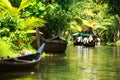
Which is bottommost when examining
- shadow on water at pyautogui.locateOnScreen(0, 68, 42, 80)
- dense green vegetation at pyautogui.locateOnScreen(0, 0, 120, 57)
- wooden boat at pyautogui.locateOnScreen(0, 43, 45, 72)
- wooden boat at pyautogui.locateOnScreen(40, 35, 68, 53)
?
wooden boat at pyautogui.locateOnScreen(40, 35, 68, 53)

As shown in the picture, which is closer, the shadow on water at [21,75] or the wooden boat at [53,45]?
the shadow on water at [21,75]

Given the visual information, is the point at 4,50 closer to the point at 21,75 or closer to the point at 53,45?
the point at 21,75

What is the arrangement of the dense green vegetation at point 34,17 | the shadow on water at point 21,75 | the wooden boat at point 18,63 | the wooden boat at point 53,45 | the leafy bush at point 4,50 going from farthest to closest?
the wooden boat at point 53,45
the dense green vegetation at point 34,17
the leafy bush at point 4,50
the wooden boat at point 18,63
the shadow on water at point 21,75

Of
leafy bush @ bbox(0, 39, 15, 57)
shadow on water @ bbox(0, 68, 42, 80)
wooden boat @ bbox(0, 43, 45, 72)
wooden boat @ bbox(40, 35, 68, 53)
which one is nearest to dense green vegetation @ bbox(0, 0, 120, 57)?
wooden boat @ bbox(40, 35, 68, 53)

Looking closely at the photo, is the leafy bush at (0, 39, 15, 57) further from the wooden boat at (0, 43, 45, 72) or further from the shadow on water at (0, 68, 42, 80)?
the shadow on water at (0, 68, 42, 80)

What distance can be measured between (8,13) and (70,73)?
23.7 feet

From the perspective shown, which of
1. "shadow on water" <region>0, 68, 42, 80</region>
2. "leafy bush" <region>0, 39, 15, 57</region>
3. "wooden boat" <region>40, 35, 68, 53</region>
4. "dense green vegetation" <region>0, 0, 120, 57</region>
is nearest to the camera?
"shadow on water" <region>0, 68, 42, 80</region>

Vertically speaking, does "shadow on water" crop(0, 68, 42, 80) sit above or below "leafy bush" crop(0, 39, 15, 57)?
below

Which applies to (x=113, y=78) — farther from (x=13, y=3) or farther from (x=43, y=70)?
(x=13, y=3)

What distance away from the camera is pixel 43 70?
1808 cm

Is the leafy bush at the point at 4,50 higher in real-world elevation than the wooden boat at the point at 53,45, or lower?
higher

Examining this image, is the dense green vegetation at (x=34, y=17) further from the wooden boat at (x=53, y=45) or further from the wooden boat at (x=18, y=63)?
the wooden boat at (x=18, y=63)

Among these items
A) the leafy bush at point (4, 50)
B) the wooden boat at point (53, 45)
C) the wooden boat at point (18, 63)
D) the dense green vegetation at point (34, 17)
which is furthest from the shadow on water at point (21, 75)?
the wooden boat at point (53, 45)

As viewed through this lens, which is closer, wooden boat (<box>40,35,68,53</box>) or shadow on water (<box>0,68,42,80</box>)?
shadow on water (<box>0,68,42,80</box>)
